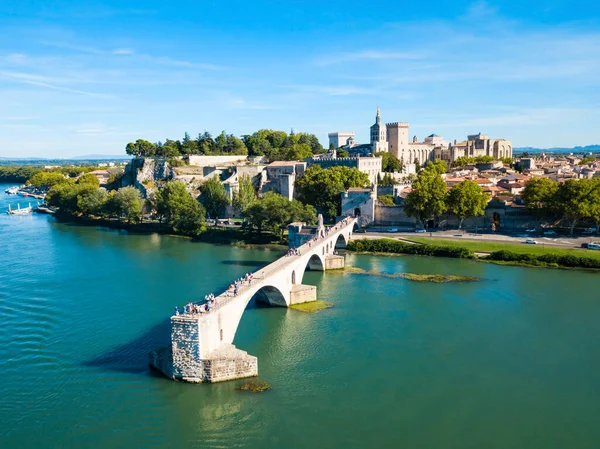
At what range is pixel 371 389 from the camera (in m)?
13.6

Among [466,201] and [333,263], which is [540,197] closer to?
[466,201]

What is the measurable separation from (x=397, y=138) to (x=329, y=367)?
5506 cm

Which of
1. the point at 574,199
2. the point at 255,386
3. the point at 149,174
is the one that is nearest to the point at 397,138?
the point at 149,174

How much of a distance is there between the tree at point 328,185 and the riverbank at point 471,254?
28.7ft

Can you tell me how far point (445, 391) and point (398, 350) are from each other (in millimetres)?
2768

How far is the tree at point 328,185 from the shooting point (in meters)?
41.2

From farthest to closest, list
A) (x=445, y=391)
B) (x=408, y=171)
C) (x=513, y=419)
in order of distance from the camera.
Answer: (x=408, y=171) → (x=445, y=391) → (x=513, y=419)

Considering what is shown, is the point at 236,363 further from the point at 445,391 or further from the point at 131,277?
the point at 131,277

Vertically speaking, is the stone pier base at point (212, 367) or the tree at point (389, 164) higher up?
the tree at point (389, 164)

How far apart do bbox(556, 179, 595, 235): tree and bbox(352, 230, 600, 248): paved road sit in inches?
62.6

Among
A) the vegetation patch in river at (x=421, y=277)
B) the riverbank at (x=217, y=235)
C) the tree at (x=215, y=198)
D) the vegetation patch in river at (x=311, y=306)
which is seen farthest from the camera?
the tree at (x=215, y=198)

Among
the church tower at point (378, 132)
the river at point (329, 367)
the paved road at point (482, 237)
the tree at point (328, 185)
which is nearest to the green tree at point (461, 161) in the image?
the church tower at point (378, 132)

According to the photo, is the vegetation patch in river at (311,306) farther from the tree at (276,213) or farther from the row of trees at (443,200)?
the row of trees at (443,200)

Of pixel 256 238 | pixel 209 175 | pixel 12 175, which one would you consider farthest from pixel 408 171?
pixel 12 175
